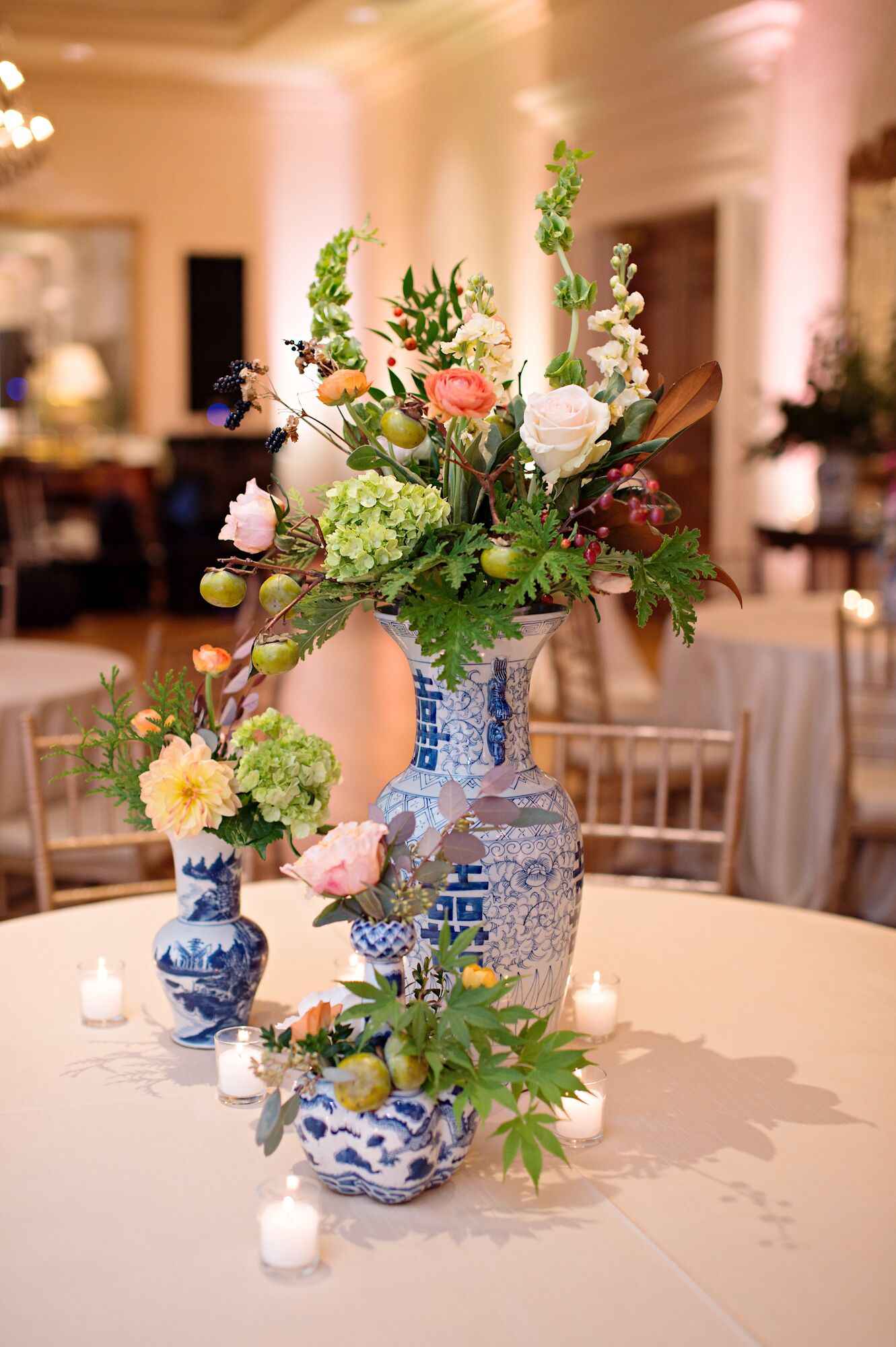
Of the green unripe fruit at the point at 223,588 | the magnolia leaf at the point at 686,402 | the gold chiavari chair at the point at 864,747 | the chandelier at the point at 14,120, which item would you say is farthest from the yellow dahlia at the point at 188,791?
the chandelier at the point at 14,120

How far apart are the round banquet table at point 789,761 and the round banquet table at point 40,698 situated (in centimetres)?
158

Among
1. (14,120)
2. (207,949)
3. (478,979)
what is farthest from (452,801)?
(14,120)

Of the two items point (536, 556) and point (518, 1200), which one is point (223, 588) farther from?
point (518, 1200)

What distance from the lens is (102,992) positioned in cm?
137

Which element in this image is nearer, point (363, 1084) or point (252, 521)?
point (363, 1084)

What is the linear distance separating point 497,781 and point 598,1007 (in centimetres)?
38

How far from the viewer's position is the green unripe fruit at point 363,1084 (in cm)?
98

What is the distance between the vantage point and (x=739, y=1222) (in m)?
1.04

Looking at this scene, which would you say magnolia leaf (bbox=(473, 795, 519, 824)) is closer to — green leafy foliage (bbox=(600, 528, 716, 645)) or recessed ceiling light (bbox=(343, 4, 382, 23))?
green leafy foliage (bbox=(600, 528, 716, 645))

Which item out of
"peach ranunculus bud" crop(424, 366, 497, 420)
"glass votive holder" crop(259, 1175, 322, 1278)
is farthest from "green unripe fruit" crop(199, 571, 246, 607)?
"glass votive holder" crop(259, 1175, 322, 1278)

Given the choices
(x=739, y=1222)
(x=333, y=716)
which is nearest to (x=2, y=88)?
(x=333, y=716)

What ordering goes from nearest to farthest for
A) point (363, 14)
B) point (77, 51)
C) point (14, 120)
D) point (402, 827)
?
point (402, 827), point (14, 120), point (363, 14), point (77, 51)

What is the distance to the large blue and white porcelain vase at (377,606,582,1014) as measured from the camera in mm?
1188

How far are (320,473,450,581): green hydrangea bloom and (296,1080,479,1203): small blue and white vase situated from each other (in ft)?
1.31
